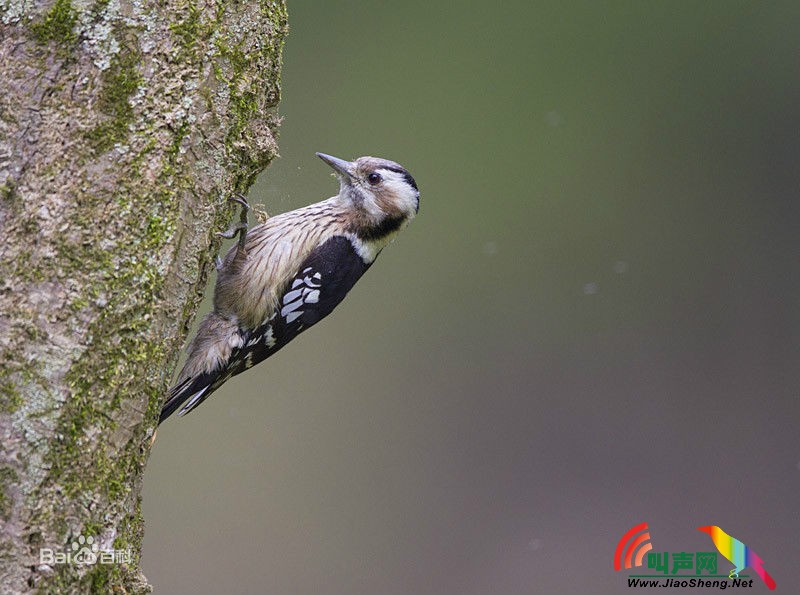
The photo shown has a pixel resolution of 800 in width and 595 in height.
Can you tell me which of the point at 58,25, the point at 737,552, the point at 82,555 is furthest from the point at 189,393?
the point at 737,552

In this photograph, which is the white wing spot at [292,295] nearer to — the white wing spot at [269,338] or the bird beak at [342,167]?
the white wing spot at [269,338]

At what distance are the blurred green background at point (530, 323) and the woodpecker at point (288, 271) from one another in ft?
7.84

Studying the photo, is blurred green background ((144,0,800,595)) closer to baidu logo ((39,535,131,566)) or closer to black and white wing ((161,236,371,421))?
black and white wing ((161,236,371,421))

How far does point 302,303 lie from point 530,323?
3508 mm

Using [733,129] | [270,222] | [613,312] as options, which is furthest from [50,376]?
[733,129]

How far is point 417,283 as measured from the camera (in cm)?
643

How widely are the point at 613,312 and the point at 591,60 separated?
174 centimetres

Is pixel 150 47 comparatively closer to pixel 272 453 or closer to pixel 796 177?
pixel 272 453

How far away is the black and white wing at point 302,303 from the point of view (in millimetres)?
3135

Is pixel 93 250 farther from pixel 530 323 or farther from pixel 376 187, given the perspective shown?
pixel 530 323

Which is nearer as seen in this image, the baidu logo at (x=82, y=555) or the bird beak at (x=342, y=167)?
the baidu logo at (x=82, y=555)

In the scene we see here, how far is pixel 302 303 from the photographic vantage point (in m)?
3.20

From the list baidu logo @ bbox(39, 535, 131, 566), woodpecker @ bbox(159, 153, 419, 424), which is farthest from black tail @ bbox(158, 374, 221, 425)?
baidu logo @ bbox(39, 535, 131, 566)

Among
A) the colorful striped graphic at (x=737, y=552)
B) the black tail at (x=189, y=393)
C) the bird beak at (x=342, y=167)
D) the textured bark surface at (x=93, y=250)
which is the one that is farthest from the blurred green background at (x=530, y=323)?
the textured bark surface at (x=93, y=250)
